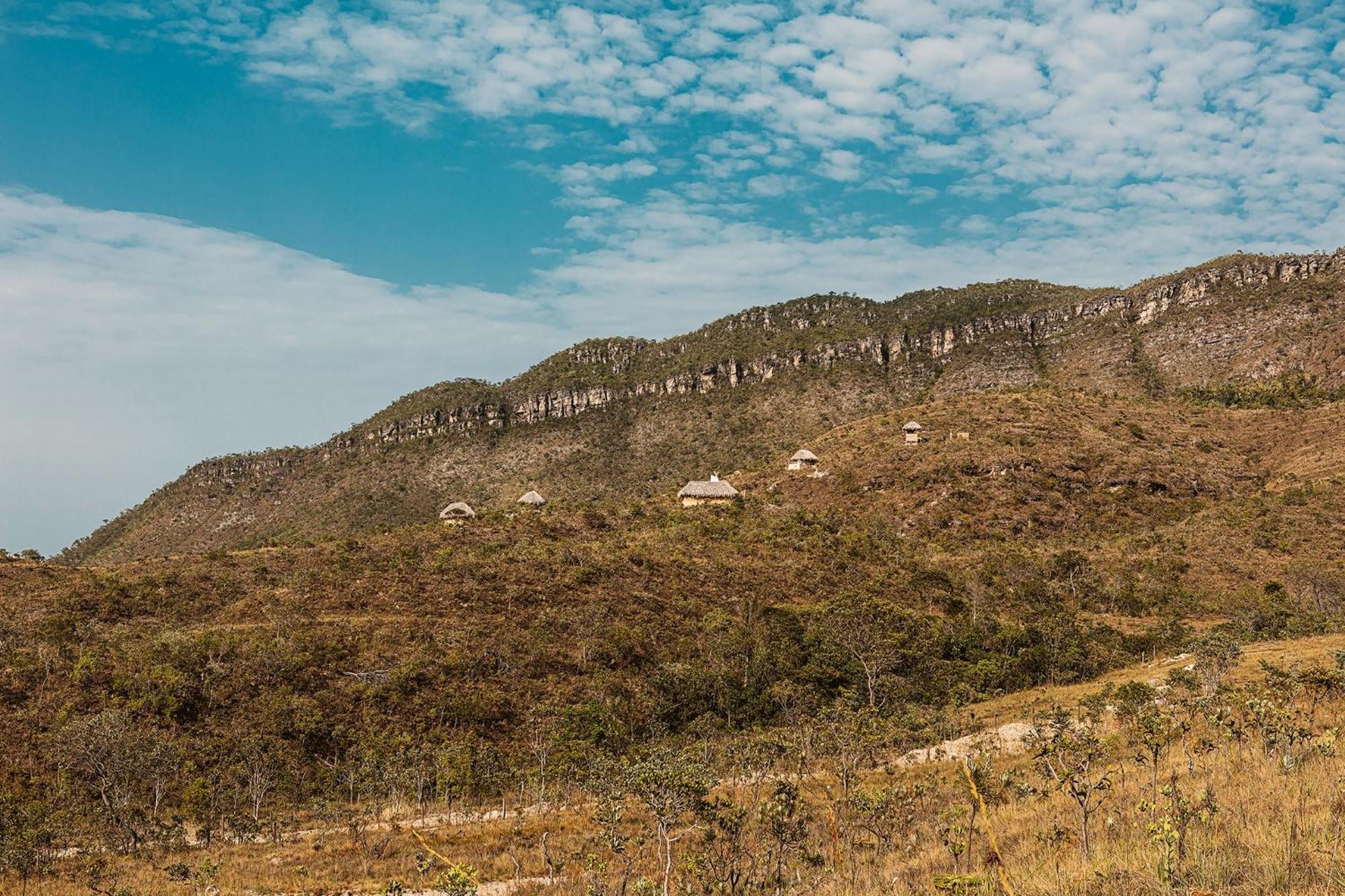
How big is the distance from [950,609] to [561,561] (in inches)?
863

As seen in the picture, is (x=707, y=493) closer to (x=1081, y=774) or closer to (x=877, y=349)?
(x=1081, y=774)

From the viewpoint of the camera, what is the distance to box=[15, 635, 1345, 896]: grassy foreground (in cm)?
705

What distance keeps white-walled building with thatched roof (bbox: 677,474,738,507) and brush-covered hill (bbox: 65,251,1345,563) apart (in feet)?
85.8

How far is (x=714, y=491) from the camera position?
6925 cm

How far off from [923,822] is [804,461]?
64455 mm

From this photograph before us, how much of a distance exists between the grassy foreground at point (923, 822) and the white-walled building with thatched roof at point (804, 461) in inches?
1937

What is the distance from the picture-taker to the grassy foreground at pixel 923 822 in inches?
277

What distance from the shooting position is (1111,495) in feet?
212

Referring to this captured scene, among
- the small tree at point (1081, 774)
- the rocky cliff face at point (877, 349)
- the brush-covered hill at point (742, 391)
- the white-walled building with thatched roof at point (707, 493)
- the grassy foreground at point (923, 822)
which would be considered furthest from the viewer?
the rocky cliff face at point (877, 349)

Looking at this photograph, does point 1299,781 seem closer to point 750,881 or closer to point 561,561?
point 750,881

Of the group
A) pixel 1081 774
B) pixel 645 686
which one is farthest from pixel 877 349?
pixel 1081 774

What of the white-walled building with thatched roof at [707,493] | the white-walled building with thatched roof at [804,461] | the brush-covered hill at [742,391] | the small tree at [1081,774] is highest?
the brush-covered hill at [742,391]

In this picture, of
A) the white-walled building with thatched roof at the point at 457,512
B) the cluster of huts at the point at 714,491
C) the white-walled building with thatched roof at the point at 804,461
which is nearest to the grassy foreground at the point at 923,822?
the cluster of huts at the point at 714,491

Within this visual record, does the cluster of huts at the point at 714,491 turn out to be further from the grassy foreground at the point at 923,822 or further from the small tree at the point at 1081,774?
the small tree at the point at 1081,774
